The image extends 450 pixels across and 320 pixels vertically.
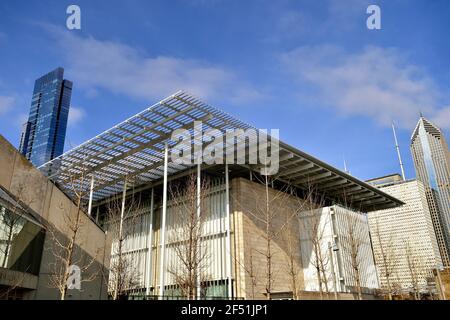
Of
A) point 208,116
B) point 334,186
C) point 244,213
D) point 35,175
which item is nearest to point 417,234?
point 334,186

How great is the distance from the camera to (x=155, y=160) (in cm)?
2652

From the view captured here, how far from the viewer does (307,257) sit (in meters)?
29.8

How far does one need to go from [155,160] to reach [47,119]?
179m

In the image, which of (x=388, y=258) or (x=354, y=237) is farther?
(x=388, y=258)

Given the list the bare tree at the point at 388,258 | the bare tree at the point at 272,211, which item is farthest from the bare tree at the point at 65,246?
the bare tree at the point at 388,258

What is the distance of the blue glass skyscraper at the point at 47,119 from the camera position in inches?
6973

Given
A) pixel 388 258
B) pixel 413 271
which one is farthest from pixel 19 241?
pixel 413 271

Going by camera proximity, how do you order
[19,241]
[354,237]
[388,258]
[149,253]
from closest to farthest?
[19,241], [149,253], [354,237], [388,258]

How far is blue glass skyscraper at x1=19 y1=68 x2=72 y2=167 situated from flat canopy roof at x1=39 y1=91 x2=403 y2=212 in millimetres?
156992

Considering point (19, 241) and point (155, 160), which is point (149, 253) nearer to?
point (155, 160)

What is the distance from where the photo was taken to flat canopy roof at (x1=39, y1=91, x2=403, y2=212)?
2059cm
